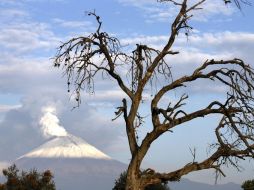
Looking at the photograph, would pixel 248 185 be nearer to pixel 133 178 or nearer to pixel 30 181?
pixel 30 181

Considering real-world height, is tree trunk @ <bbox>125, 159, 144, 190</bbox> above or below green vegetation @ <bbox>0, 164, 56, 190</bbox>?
below

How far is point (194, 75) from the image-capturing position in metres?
15.8

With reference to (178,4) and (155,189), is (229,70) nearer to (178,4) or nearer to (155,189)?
Result: (178,4)

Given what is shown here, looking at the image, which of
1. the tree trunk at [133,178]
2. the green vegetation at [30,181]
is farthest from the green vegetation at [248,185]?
the tree trunk at [133,178]

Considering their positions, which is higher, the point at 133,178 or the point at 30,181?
the point at 30,181

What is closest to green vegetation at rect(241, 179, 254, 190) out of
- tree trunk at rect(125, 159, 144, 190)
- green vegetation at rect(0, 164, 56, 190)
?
green vegetation at rect(0, 164, 56, 190)

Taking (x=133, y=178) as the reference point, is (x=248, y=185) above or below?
above

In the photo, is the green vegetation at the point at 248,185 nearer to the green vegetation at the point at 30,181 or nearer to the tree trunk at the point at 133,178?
the green vegetation at the point at 30,181

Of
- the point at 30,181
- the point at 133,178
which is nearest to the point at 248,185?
the point at 30,181

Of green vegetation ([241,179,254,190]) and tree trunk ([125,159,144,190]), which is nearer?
tree trunk ([125,159,144,190])

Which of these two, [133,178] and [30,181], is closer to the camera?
[133,178]

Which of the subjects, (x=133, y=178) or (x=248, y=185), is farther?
(x=248, y=185)

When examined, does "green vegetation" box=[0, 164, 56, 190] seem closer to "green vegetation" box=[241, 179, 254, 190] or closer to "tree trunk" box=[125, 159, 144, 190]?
"green vegetation" box=[241, 179, 254, 190]

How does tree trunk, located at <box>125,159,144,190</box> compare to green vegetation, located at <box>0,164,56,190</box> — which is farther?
green vegetation, located at <box>0,164,56,190</box>
